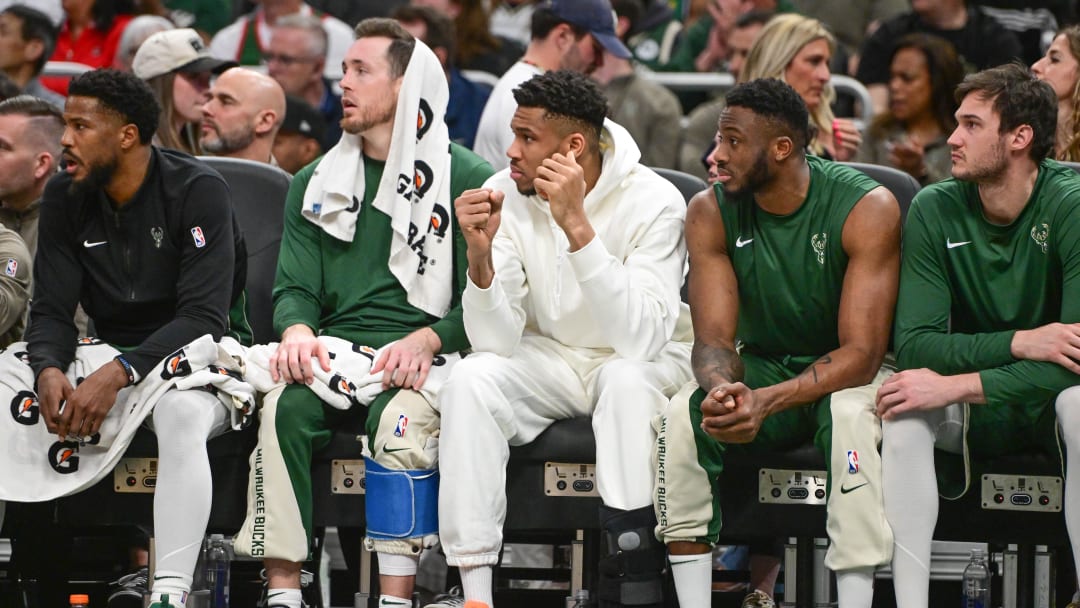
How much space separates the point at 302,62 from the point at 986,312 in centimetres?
399

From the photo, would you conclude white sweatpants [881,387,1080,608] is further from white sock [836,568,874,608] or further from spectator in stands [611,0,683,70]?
spectator in stands [611,0,683,70]

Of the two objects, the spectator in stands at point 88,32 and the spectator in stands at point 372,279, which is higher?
the spectator in stands at point 88,32

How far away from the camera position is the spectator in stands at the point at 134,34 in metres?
7.96

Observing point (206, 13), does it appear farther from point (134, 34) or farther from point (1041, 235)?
point (1041, 235)

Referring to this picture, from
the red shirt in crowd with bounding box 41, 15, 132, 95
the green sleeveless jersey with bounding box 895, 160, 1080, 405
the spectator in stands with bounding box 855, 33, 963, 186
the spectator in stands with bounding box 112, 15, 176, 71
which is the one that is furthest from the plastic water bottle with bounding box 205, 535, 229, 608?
the red shirt in crowd with bounding box 41, 15, 132, 95

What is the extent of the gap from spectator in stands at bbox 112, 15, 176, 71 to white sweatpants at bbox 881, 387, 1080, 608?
15.7 ft

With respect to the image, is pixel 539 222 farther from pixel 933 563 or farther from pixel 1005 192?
pixel 933 563

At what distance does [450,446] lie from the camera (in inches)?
178

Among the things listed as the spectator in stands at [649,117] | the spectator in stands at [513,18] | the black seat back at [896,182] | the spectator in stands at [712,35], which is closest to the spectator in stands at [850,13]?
the spectator in stands at [712,35]

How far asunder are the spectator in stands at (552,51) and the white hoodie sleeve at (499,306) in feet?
4.66

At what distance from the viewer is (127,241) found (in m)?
4.90

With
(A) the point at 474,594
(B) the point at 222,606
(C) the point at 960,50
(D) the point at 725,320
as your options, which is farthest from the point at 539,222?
(C) the point at 960,50

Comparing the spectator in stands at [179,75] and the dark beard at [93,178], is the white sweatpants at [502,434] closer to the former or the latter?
the dark beard at [93,178]

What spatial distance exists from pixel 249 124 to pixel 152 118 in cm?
122
